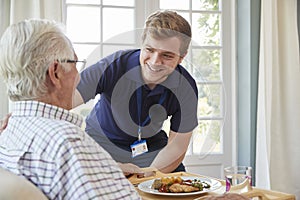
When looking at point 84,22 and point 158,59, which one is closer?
point 158,59

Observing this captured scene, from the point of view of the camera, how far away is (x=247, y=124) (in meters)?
3.08

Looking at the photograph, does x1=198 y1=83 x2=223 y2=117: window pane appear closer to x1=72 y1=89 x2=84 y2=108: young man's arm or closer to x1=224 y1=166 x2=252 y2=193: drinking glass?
x1=224 y1=166 x2=252 y2=193: drinking glass

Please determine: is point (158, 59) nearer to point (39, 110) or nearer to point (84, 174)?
point (39, 110)

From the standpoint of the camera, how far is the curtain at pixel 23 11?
2500 mm

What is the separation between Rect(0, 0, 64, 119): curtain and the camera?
250 centimetres

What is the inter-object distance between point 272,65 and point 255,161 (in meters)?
0.70

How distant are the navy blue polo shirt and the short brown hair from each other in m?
0.10

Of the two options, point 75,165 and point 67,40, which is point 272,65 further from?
point 75,165

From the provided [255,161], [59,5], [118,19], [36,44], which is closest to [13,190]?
[36,44]

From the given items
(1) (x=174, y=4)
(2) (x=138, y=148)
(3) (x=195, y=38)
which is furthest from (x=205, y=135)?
(1) (x=174, y=4)

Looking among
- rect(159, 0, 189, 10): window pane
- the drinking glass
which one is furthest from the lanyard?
rect(159, 0, 189, 10): window pane

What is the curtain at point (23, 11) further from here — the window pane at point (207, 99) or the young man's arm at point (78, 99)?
the window pane at point (207, 99)

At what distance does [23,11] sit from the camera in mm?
2539

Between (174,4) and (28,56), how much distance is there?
2193mm
